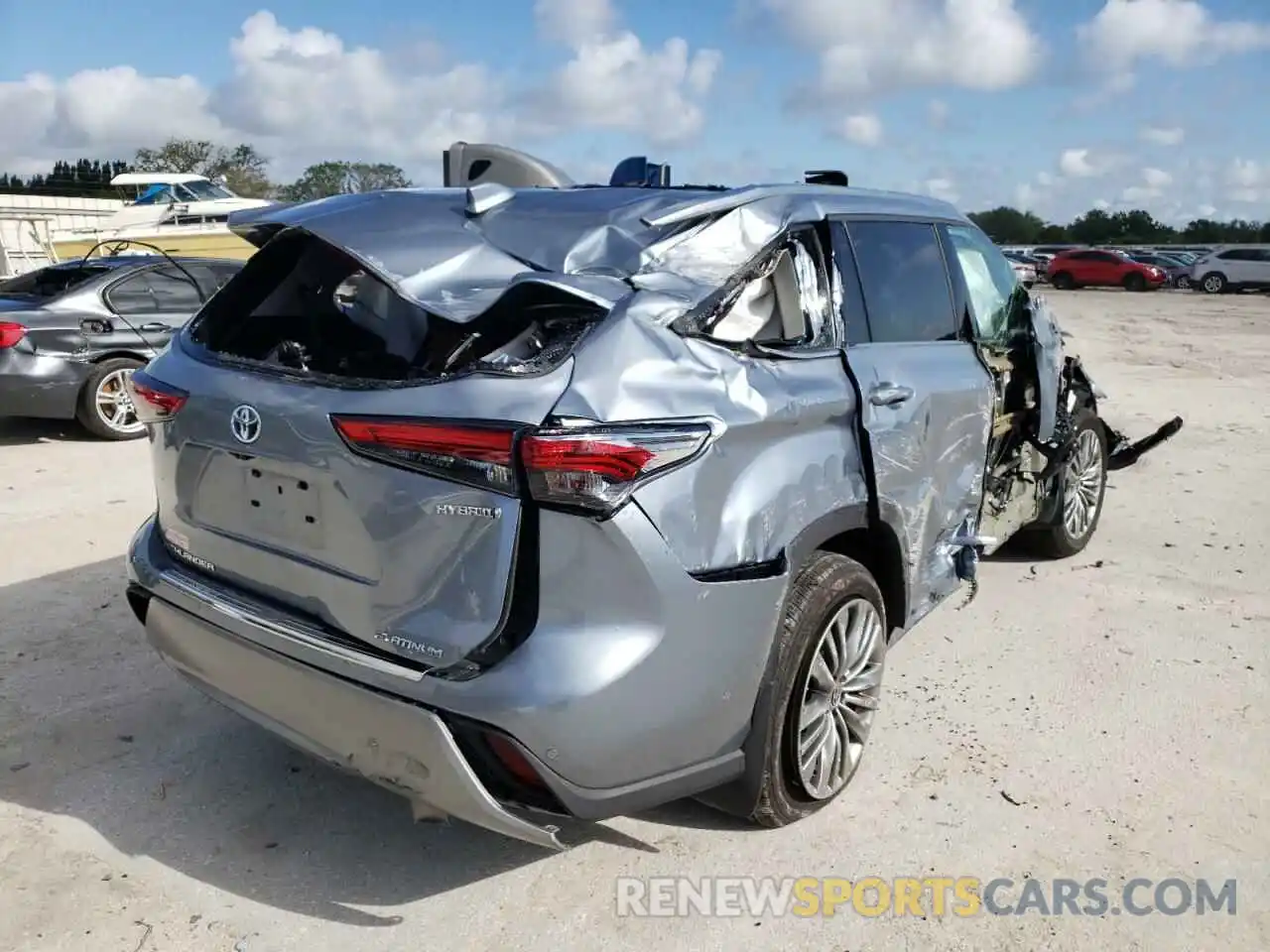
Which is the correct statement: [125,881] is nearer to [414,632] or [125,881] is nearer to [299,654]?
[299,654]

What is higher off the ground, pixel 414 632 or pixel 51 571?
pixel 414 632

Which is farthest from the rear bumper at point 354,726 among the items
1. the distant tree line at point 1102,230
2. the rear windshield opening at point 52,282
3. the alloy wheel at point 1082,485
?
the distant tree line at point 1102,230

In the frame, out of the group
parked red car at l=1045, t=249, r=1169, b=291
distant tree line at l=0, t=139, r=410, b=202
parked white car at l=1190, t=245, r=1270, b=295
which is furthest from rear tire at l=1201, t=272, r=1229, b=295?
distant tree line at l=0, t=139, r=410, b=202

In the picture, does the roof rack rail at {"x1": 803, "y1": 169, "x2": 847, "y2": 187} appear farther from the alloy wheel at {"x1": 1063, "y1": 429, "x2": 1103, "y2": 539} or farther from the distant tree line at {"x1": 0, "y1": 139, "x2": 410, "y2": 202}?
the distant tree line at {"x1": 0, "y1": 139, "x2": 410, "y2": 202}

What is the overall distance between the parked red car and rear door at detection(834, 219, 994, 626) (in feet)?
129

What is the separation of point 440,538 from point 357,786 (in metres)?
1.35

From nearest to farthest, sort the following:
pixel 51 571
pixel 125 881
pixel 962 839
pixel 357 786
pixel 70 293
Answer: pixel 125 881 < pixel 962 839 < pixel 357 786 < pixel 51 571 < pixel 70 293

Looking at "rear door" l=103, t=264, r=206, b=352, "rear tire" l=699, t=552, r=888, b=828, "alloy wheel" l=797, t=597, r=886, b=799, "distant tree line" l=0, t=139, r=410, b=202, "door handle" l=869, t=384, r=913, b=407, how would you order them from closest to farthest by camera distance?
"rear tire" l=699, t=552, r=888, b=828 < "alloy wheel" l=797, t=597, r=886, b=799 < "door handle" l=869, t=384, r=913, b=407 < "rear door" l=103, t=264, r=206, b=352 < "distant tree line" l=0, t=139, r=410, b=202

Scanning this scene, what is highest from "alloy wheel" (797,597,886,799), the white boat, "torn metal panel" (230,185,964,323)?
the white boat

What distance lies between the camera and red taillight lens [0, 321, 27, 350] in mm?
7801

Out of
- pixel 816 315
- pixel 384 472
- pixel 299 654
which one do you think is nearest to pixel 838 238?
pixel 816 315

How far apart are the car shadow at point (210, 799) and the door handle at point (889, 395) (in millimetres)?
1513

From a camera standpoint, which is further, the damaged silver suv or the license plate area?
the license plate area

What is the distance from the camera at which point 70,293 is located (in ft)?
27.2
